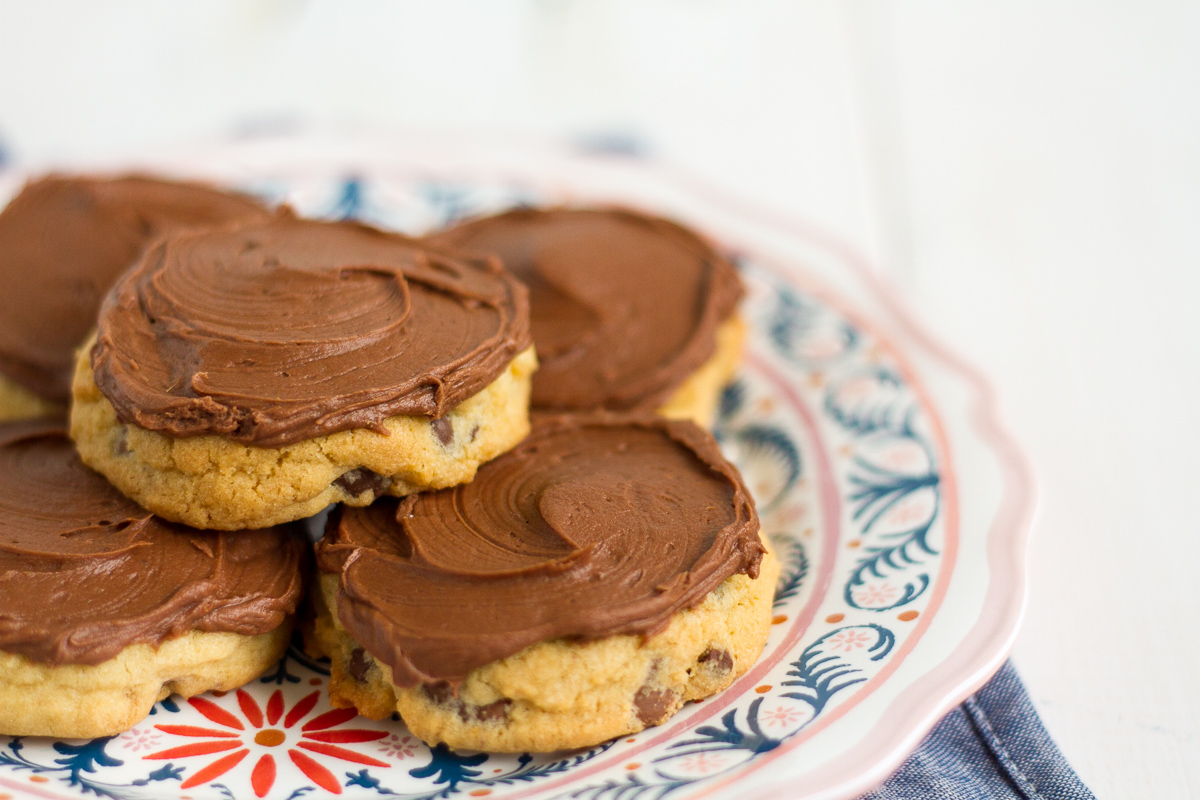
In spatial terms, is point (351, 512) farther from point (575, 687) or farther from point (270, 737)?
point (575, 687)

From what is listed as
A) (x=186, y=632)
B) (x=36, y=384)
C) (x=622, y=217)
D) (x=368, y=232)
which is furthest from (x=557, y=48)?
(x=186, y=632)

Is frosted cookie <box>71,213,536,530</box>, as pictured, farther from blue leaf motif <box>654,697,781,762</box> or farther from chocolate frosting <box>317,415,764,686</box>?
blue leaf motif <box>654,697,781,762</box>

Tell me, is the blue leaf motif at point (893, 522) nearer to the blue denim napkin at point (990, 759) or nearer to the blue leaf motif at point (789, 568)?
the blue leaf motif at point (789, 568)

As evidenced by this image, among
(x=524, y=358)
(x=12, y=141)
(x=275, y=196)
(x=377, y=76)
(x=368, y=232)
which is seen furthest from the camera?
(x=377, y=76)

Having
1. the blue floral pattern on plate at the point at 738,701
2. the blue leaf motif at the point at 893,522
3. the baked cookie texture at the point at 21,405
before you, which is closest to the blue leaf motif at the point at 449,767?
the blue floral pattern on plate at the point at 738,701

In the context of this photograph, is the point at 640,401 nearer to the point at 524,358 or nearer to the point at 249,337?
the point at 524,358
